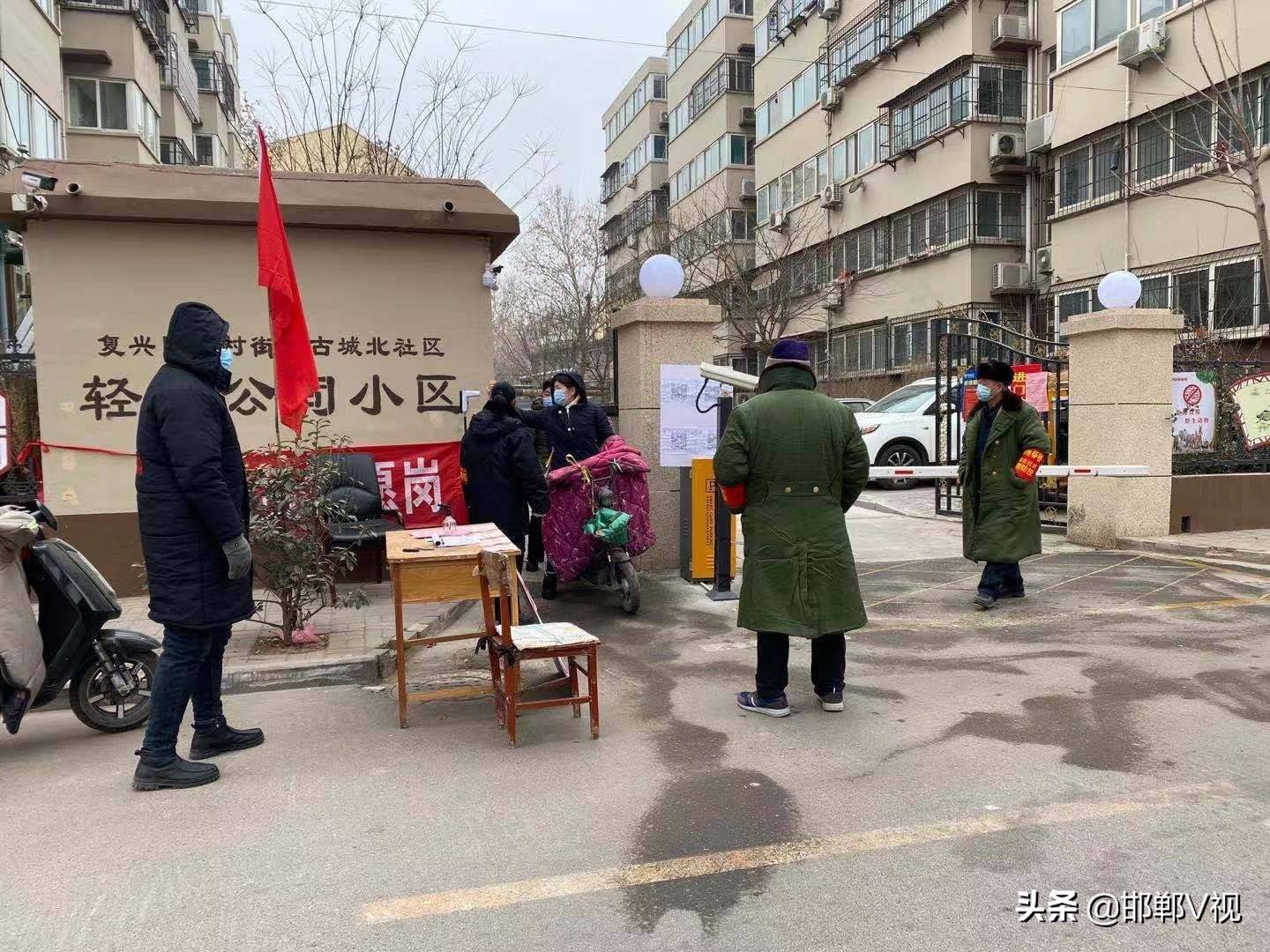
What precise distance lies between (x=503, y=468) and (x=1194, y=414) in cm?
772

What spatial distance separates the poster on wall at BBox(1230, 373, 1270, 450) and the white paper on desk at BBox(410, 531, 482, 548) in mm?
9062

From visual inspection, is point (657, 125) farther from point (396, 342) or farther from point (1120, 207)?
point (396, 342)

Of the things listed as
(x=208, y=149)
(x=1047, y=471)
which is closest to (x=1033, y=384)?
(x=1047, y=471)

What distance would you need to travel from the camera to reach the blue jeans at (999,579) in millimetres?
7402

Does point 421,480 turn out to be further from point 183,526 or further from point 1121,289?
point 1121,289

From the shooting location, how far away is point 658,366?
28.5ft

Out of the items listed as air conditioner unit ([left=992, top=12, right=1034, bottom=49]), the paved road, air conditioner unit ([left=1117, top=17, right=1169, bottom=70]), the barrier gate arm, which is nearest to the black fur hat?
the barrier gate arm

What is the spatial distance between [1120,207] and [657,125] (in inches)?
1166

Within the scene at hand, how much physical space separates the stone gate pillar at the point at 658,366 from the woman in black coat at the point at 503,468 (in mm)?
1998

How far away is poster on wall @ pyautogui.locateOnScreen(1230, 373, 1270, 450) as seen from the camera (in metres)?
10.5

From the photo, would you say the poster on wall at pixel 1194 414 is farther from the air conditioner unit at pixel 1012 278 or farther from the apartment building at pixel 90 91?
the air conditioner unit at pixel 1012 278

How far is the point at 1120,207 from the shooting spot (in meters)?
19.7

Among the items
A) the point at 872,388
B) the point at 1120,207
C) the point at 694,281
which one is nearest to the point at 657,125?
the point at 694,281

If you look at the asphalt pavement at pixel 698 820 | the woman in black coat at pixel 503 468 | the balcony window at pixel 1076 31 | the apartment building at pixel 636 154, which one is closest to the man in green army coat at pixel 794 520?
the asphalt pavement at pixel 698 820
